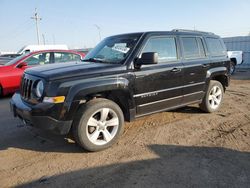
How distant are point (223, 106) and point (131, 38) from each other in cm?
368

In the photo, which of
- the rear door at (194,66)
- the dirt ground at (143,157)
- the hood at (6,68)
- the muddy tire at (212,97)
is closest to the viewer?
the dirt ground at (143,157)

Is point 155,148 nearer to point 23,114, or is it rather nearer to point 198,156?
point 198,156

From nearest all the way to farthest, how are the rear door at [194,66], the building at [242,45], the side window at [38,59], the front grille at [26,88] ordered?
the front grille at [26,88] → the rear door at [194,66] → the side window at [38,59] → the building at [242,45]

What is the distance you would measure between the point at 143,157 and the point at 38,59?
21.6 feet

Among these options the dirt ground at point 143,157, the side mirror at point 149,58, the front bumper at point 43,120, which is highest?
the side mirror at point 149,58

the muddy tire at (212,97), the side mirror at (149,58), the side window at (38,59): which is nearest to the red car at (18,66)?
the side window at (38,59)

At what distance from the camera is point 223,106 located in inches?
282

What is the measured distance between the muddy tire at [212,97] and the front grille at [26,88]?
12.9ft

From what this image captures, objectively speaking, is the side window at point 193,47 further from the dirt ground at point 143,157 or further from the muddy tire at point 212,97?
the dirt ground at point 143,157

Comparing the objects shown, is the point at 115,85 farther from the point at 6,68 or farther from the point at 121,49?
the point at 6,68

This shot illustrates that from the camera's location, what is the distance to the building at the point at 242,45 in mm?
19875

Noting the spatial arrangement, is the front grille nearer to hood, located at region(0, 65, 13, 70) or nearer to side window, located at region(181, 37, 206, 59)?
side window, located at region(181, 37, 206, 59)

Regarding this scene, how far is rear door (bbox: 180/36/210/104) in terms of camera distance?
545 centimetres

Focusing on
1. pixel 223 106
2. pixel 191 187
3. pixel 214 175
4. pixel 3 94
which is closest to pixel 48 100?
pixel 191 187
